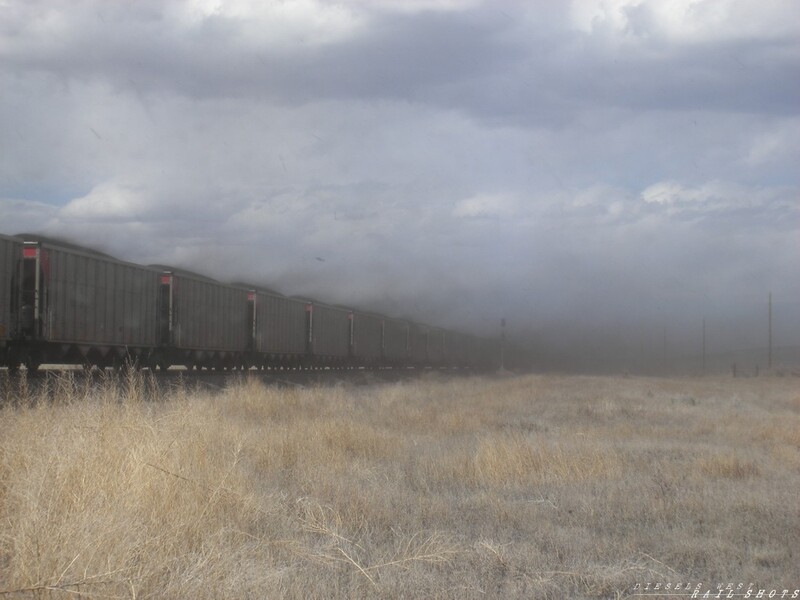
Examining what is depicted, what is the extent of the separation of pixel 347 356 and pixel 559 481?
38.9 metres

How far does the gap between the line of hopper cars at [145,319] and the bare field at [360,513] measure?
932cm

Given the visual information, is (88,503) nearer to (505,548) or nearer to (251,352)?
(505,548)

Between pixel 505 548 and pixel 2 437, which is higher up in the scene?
pixel 2 437

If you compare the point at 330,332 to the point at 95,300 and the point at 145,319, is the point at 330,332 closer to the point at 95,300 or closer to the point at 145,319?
the point at 145,319

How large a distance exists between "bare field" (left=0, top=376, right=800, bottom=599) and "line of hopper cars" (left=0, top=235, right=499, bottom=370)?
9317 millimetres

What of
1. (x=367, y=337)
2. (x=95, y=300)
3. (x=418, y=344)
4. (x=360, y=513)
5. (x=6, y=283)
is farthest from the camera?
(x=418, y=344)

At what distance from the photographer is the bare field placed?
17.9ft

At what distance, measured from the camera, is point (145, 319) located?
88.7ft

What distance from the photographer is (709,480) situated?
1018 cm

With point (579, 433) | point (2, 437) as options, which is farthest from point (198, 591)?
point (579, 433)

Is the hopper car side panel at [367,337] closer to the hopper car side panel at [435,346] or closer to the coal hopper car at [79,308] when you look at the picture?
the hopper car side panel at [435,346]

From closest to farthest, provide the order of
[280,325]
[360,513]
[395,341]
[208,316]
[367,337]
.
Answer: [360,513] → [208,316] → [280,325] → [367,337] → [395,341]

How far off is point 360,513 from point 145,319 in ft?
68.1

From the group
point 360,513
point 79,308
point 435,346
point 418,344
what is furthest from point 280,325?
point 360,513
